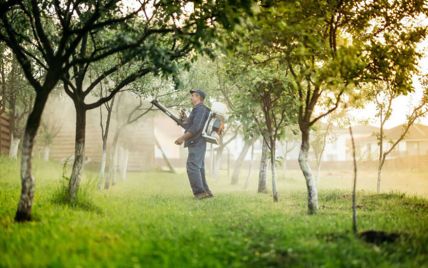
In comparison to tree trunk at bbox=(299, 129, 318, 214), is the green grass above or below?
below

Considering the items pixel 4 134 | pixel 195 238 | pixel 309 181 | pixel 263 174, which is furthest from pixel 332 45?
pixel 4 134

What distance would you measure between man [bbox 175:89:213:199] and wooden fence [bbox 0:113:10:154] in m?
18.5

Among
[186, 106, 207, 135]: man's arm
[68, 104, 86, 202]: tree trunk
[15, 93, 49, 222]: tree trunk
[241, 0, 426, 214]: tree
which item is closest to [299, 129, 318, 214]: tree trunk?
[241, 0, 426, 214]: tree

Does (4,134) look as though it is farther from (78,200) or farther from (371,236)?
(371,236)

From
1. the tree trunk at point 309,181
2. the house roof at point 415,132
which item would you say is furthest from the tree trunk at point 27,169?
the house roof at point 415,132

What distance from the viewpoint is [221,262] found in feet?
19.3

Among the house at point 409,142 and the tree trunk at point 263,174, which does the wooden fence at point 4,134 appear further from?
the house at point 409,142

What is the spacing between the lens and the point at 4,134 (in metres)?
29.2

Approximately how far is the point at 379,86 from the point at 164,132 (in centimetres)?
5560

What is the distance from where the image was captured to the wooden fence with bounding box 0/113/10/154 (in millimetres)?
28422

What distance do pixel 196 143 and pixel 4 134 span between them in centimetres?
1959

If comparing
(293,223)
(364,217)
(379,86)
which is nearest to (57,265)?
(293,223)

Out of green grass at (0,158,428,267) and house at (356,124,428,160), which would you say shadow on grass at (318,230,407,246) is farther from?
house at (356,124,428,160)

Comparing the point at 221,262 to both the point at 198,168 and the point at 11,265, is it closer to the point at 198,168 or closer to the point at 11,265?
the point at 11,265
